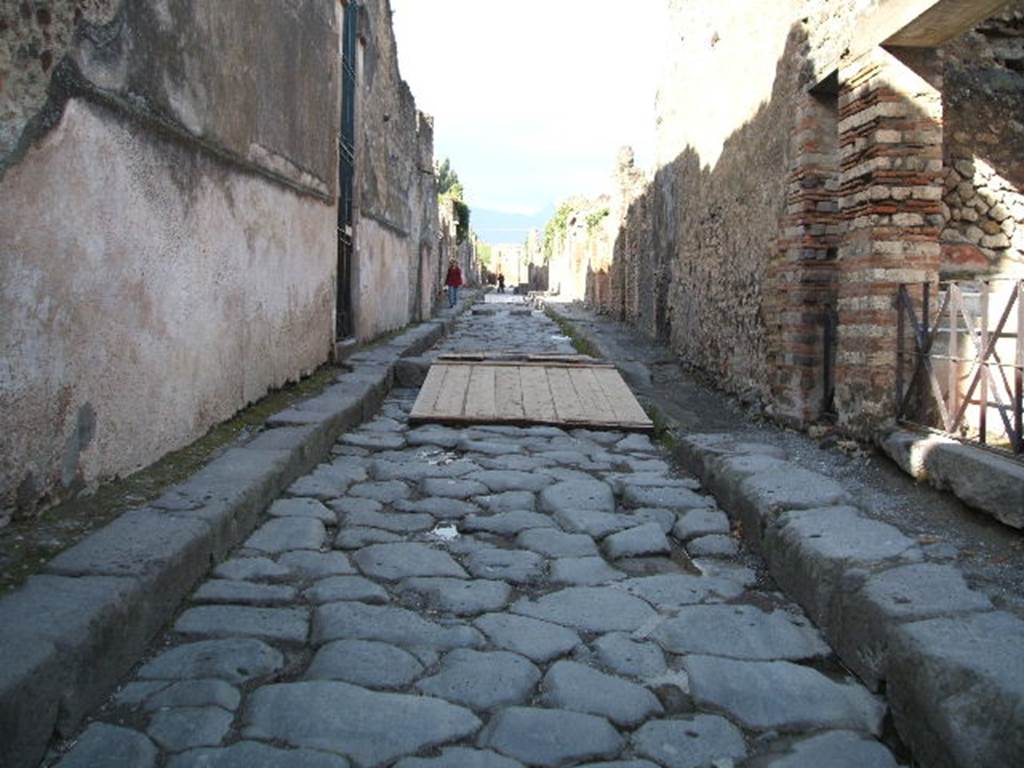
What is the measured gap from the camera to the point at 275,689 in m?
2.14

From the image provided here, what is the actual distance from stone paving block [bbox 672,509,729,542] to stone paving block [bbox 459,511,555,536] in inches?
20.5

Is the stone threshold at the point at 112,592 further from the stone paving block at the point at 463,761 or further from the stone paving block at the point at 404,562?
the stone paving block at the point at 463,761

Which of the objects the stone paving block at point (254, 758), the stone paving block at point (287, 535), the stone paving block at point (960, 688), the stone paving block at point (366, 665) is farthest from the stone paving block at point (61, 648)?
the stone paving block at point (960, 688)

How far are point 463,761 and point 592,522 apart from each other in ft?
6.09

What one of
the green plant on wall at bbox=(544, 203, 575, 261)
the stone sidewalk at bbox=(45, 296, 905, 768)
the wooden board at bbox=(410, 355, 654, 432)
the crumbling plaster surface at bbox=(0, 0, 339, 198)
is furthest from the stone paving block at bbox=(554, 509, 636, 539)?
the green plant on wall at bbox=(544, 203, 575, 261)

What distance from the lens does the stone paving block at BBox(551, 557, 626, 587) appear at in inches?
119

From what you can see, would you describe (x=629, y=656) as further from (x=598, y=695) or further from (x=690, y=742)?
(x=690, y=742)

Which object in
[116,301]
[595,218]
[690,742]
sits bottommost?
[690,742]

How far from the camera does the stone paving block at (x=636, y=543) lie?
10.9ft

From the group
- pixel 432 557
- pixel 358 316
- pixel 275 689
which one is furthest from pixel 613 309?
pixel 275 689

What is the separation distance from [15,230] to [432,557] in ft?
5.45

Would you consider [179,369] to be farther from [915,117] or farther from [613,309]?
[613,309]

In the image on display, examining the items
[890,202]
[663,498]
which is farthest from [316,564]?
[890,202]

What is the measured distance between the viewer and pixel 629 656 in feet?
7.93
